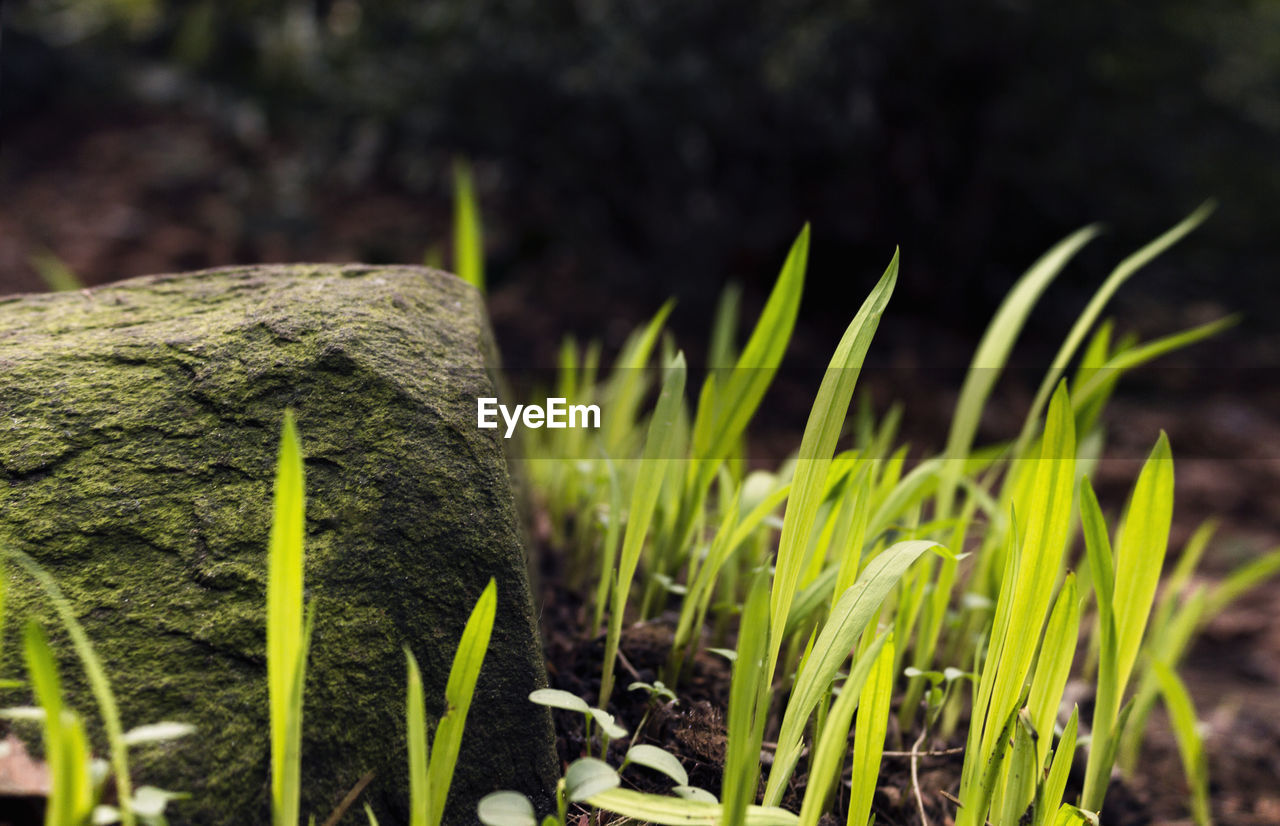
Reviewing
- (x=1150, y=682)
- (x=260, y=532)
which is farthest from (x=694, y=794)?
(x=1150, y=682)

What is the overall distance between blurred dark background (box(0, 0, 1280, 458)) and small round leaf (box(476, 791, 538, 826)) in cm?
247

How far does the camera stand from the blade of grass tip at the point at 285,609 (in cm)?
52

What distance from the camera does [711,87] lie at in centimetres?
282

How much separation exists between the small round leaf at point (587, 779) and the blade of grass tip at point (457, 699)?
89 mm

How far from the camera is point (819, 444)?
0.69m

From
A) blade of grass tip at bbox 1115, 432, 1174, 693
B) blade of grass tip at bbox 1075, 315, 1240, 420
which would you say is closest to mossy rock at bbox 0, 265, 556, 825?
blade of grass tip at bbox 1115, 432, 1174, 693

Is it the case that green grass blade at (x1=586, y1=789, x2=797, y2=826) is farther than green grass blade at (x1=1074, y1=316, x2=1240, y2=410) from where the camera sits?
No

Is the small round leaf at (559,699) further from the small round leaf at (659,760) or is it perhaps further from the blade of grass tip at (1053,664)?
the blade of grass tip at (1053,664)

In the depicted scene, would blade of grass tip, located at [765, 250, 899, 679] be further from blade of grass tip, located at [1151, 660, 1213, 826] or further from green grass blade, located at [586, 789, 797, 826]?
blade of grass tip, located at [1151, 660, 1213, 826]

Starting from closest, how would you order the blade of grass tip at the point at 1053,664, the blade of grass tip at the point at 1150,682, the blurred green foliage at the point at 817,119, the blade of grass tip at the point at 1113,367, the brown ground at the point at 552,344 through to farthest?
the blade of grass tip at the point at 1053,664 < the blade of grass tip at the point at 1113,367 < the brown ground at the point at 552,344 < the blade of grass tip at the point at 1150,682 < the blurred green foliage at the point at 817,119

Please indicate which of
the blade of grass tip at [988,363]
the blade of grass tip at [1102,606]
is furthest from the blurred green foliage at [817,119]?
the blade of grass tip at [1102,606]

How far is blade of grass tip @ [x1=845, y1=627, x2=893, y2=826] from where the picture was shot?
2.16 ft

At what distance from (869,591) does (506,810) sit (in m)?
0.31

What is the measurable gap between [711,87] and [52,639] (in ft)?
8.67
